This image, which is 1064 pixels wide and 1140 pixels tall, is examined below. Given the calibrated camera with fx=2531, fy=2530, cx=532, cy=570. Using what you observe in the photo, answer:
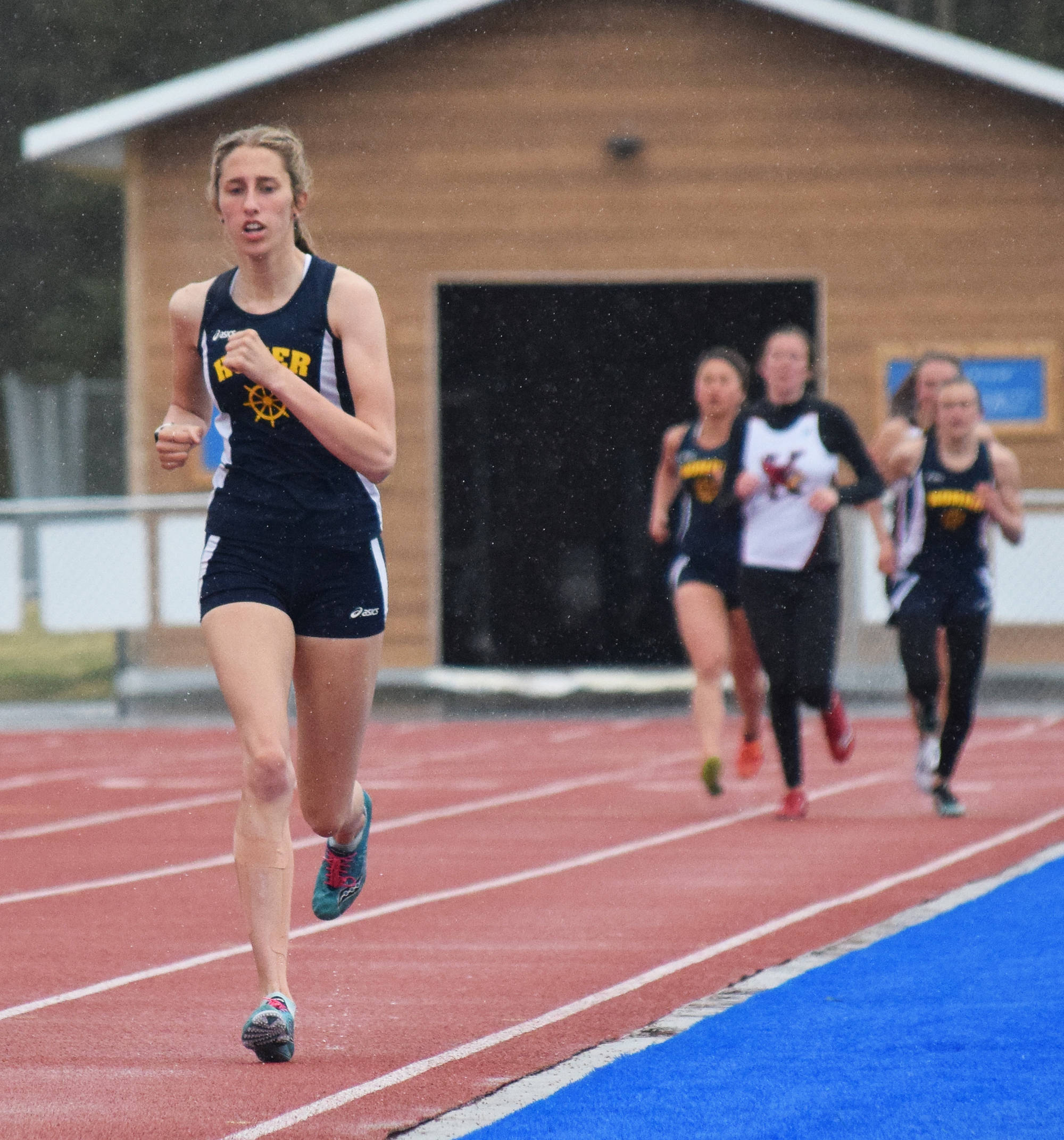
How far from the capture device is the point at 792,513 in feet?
35.9

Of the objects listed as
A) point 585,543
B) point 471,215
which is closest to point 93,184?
point 585,543

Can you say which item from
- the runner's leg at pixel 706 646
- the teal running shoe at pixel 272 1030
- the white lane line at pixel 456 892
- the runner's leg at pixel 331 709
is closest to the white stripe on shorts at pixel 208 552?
the runner's leg at pixel 331 709

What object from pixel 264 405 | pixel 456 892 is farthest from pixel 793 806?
pixel 264 405

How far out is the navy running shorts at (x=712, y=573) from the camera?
11.8m

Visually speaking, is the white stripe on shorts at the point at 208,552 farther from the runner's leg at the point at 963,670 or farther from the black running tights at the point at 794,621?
the runner's leg at the point at 963,670

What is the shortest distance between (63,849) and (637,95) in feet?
35.7

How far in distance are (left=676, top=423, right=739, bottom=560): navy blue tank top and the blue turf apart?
15.0ft

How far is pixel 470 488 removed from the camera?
23.8 m

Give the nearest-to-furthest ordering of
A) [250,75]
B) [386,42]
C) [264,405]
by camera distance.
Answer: [264,405]
[250,75]
[386,42]

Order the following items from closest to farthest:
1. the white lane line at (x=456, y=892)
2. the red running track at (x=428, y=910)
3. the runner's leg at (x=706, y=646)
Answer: the red running track at (x=428, y=910) < the white lane line at (x=456, y=892) < the runner's leg at (x=706, y=646)

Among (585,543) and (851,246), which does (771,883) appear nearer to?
(851,246)

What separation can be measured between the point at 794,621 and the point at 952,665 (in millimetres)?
759

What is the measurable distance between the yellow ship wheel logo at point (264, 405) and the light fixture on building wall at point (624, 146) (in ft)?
47.3

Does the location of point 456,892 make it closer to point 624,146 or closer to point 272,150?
point 272,150
